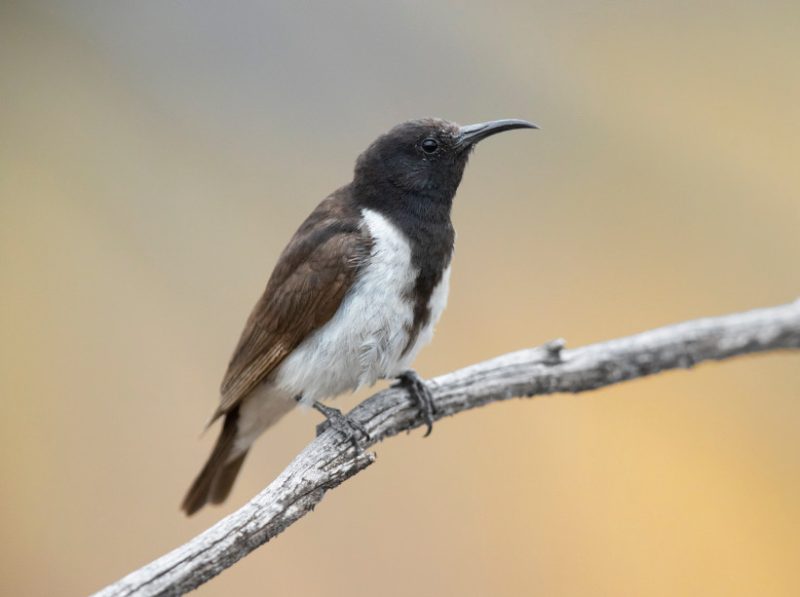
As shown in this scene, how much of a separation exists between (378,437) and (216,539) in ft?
2.57

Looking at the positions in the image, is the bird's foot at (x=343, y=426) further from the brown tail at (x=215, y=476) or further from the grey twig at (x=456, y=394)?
the brown tail at (x=215, y=476)

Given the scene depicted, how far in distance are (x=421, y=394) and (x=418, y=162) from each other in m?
0.80

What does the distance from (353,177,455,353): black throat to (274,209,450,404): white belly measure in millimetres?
28

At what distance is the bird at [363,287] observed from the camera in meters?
2.79

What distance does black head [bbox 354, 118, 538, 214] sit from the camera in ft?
9.74

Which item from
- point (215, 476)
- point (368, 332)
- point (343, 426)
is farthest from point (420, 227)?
point (215, 476)

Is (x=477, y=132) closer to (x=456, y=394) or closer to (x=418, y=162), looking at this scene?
(x=418, y=162)

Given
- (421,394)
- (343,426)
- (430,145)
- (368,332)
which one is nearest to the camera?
(343,426)

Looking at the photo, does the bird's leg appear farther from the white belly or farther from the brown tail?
the brown tail

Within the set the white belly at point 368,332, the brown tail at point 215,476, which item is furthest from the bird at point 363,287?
the brown tail at point 215,476

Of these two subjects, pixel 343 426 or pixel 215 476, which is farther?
pixel 215 476

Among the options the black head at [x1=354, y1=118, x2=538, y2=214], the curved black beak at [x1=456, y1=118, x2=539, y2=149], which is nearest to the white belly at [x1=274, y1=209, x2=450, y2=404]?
the black head at [x1=354, y1=118, x2=538, y2=214]

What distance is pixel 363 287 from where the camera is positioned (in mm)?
2779

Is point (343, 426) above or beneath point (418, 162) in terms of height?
beneath
